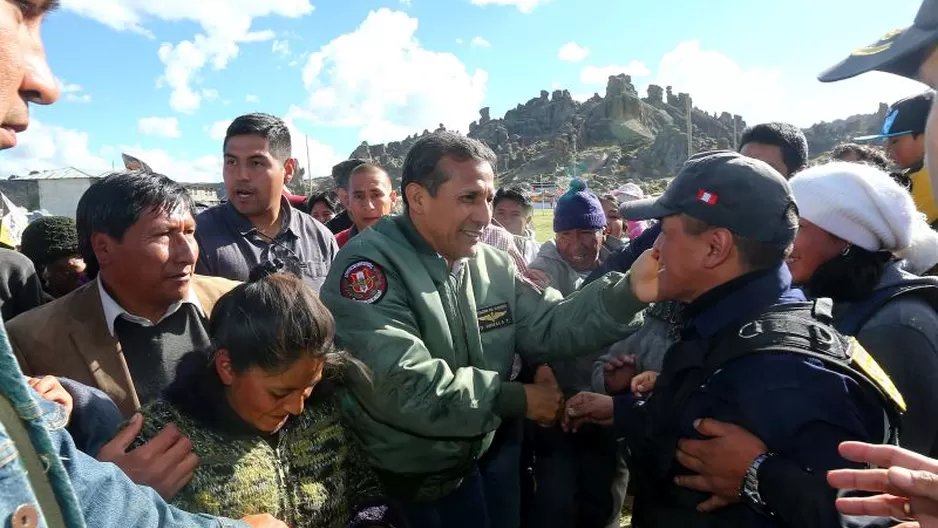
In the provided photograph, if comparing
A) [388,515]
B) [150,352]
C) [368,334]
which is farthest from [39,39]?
[388,515]

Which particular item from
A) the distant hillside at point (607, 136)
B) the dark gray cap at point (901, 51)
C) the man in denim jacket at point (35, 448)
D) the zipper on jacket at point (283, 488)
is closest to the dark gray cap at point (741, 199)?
the dark gray cap at point (901, 51)

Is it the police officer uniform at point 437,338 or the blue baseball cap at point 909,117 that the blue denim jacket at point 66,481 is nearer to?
the police officer uniform at point 437,338

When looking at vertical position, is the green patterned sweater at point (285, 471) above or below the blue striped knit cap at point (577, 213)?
below

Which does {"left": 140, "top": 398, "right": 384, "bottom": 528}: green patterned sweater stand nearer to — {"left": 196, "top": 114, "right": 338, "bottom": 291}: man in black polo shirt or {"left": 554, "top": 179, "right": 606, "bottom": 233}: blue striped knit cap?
{"left": 196, "top": 114, "right": 338, "bottom": 291}: man in black polo shirt

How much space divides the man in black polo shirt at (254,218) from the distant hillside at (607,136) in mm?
63689

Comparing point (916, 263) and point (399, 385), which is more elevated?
point (916, 263)

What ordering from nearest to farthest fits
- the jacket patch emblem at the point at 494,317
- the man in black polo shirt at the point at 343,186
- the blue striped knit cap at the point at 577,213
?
1. the jacket patch emblem at the point at 494,317
2. the blue striped knit cap at the point at 577,213
3. the man in black polo shirt at the point at 343,186

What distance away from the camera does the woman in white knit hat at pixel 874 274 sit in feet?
6.90

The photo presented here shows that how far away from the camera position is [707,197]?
1.96m

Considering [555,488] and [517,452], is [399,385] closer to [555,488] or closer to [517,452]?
[517,452]

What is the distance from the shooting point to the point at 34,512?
0.85 metres

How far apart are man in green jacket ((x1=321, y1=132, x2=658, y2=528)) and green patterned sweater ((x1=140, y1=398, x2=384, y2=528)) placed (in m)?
0.19

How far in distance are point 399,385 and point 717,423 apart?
106cm

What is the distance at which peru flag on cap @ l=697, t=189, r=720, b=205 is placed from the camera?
76.5 inches
